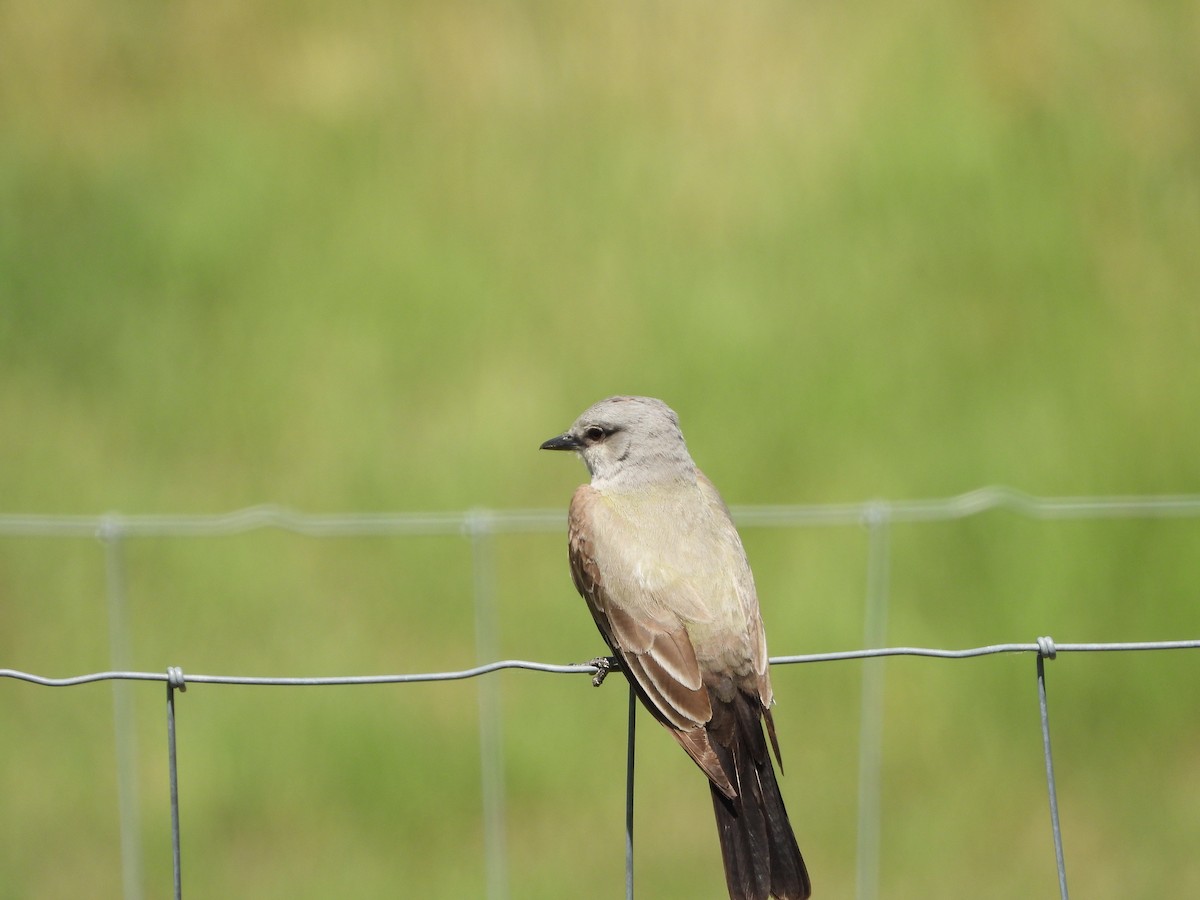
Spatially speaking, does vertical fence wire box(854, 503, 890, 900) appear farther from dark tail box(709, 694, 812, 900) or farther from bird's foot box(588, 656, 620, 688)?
dark tail box(709, 694, 812, 900)

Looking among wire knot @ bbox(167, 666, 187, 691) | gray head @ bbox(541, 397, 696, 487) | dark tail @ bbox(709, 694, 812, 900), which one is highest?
gray head @ bbox(541, 397, 696, 487)

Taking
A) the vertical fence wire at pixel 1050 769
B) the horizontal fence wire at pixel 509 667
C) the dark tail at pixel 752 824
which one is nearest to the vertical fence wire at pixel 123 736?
the horizontal fence wire at pixel 509 667

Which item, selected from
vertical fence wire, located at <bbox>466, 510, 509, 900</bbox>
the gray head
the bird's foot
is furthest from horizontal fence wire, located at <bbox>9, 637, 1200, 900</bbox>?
vertical fence wire, located at <bbox>466, 510, 509, 900</bbox>

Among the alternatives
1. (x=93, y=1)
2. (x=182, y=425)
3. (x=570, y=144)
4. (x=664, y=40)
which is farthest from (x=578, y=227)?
(x=93, y=1)

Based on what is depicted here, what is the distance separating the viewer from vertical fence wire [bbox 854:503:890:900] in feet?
24.0

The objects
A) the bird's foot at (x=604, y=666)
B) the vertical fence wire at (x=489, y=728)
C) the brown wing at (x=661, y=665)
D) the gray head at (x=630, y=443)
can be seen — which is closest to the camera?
the brown wing at (x=661, y=665)

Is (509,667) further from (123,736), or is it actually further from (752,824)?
(123,736)

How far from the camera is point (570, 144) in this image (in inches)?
390

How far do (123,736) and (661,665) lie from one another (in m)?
3.87

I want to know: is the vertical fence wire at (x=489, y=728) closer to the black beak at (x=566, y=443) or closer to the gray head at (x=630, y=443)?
the black beak at (x=566, y=443)

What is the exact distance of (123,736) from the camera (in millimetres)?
7375

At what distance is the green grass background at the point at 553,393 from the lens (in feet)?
25.2

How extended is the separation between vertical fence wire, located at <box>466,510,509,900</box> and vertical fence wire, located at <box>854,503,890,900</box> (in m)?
1.73

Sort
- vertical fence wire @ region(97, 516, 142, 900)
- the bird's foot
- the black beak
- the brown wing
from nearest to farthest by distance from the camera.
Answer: the brown wing
the bird's foot
the black beak
vertical fence wire @ region(97, 516, 142, 900)
